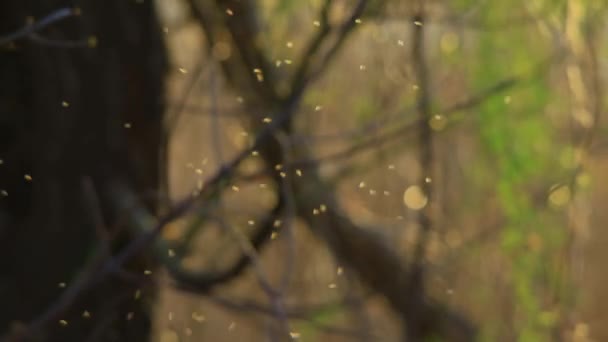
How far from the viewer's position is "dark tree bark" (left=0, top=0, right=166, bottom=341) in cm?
163

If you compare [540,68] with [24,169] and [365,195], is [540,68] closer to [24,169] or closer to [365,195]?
[365,195]

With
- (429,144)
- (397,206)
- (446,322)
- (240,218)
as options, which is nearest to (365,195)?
(397,206)

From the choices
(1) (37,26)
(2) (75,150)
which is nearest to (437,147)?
(2) (75,150)

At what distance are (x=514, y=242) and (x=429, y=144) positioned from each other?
1.71 ft

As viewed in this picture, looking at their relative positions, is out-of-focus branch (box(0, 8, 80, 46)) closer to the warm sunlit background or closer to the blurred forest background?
the blurred forest background

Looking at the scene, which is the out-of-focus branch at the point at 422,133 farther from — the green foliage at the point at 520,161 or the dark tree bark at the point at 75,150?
the dark tree bark at the point at 75,150

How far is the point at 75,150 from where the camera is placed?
66.6 inches

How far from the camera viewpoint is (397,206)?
232cm

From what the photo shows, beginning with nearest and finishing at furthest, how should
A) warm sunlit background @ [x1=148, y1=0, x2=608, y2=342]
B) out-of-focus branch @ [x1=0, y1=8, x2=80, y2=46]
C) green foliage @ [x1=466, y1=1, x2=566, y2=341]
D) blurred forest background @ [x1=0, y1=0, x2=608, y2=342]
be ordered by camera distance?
out-of-focus branch @ [x1=0, y1=8, x2=80, y2=46], blurred forest background @ [x1=0, y1=0, x2=608, y2=342], warm sunlit background @ [x1=148, y1=0, x2=608, y2=342], green foliage @ [x1=466, y1=1, x2=566, y2=341]

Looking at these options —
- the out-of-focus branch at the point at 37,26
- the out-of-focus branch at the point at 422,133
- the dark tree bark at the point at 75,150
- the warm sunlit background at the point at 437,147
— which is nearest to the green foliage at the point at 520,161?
the warm sunlit background at the point at 437,147

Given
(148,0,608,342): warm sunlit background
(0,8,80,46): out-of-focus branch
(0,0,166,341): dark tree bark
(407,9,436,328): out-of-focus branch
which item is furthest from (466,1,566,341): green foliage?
(0,8,80,46): out-of-focus branch

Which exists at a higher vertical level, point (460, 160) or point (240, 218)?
point (240, 218)

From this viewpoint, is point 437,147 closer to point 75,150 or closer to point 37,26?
point 75,150

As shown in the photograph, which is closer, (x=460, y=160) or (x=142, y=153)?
(x=142, y=153)
